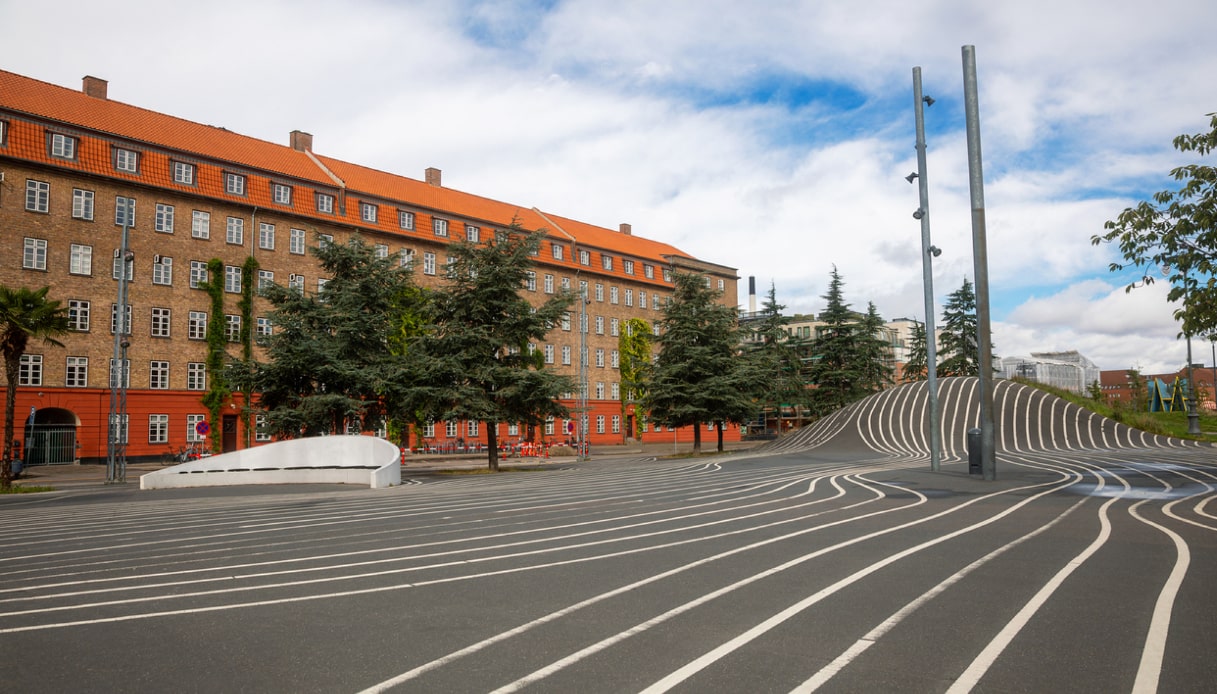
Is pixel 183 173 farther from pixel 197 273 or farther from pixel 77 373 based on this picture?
pixel 77 373

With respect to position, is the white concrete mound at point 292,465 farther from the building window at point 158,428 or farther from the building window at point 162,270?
the building window at point 162,270

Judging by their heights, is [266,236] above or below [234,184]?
below

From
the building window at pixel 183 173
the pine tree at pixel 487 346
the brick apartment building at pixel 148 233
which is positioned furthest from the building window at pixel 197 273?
the pine tree at pixel 487 346

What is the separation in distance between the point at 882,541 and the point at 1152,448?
95.0 ft

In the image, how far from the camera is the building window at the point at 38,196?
39.8 meters

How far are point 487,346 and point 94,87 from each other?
1310 inches

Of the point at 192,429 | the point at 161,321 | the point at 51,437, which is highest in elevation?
the point at 161,321

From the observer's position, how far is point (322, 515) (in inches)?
586

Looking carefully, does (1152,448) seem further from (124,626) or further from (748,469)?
(124,626)

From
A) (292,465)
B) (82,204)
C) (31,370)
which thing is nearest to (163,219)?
(82,204)

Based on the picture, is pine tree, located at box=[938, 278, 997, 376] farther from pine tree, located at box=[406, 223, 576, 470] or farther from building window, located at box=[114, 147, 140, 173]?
building window, located at box=[114, 147, 140, 173]

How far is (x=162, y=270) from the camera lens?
145 ft

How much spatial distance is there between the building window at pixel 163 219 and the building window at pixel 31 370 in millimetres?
8667

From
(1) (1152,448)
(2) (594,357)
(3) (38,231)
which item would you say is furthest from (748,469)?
(2) (594,357)
